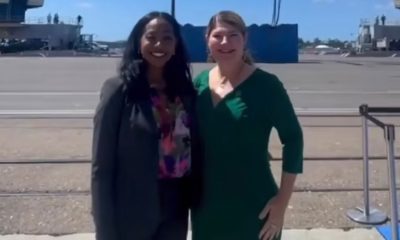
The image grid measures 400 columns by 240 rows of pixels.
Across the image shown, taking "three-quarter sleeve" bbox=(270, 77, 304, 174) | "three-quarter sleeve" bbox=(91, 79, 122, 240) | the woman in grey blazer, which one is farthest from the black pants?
"three-quarter sleeve" bbox=(270, 77, 304, 174)

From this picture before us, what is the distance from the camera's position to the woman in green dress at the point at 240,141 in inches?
99.3

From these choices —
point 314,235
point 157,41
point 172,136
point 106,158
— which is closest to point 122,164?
point 106,158

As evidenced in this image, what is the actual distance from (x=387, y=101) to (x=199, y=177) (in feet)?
39.0

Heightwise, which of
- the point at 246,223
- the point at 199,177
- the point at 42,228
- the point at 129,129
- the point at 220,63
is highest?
the point at 220,63

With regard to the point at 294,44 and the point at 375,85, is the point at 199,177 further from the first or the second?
the point at 294,44

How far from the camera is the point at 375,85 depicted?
1848cm

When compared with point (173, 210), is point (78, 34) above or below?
above

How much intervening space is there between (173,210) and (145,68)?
0.62 m

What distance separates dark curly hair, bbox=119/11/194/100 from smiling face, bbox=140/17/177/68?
0.02 meters

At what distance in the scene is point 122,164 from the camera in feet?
8.04

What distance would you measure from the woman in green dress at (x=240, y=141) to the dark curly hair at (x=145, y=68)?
0.12 meters

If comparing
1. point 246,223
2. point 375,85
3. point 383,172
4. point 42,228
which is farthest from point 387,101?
point 246,223

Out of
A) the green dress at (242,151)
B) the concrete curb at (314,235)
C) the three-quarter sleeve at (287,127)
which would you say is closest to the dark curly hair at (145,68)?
the green dress at (242,151)

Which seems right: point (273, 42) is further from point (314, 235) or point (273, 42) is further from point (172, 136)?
point (172, 136)
